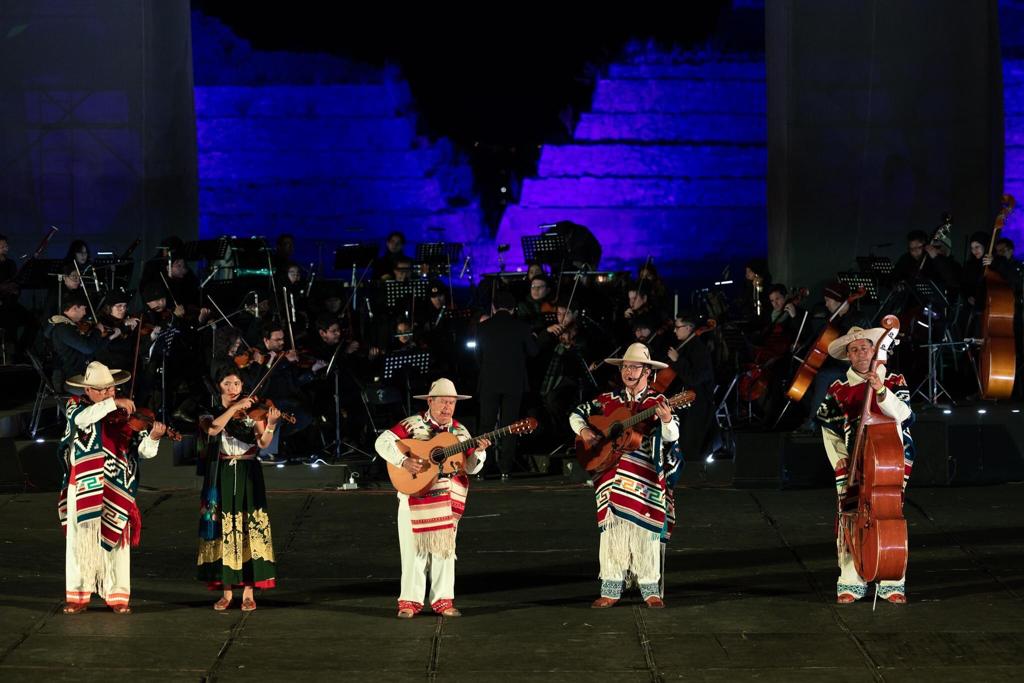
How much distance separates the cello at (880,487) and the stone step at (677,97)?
44.5 ft

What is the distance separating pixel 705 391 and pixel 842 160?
18.7ft

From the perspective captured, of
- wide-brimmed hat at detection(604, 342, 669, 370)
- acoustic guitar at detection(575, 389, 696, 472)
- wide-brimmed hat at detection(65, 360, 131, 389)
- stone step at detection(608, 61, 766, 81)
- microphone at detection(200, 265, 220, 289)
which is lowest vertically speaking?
acoustic guitar at detection(575, 389, 696, 472)

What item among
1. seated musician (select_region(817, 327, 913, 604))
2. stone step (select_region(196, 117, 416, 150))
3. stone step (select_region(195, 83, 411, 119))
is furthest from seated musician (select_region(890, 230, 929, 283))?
stone step (select_region(195, 83, 411, 119))

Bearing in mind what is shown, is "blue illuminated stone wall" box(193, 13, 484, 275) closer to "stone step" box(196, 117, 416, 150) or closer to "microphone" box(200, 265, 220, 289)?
"stone step" box(196, 117, 416, 150)

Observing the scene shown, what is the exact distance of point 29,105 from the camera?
18906 millimetres

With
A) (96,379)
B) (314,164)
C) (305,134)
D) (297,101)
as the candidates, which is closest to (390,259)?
(314,164)

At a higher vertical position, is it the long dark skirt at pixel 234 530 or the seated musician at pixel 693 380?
the seated musician at pixel 693 380

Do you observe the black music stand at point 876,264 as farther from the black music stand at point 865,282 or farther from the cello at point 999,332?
the cello at point 999,332

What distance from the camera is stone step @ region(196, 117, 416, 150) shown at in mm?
22219

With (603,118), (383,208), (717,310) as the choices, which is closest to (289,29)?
(383,208)

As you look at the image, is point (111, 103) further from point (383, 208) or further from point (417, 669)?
point (417, 669)

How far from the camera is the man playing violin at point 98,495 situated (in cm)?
943

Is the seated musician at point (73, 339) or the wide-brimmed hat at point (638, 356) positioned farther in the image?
the seated musician at point (73, 339)

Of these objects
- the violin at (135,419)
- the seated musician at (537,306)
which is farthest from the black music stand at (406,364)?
the violin at (135,419)
